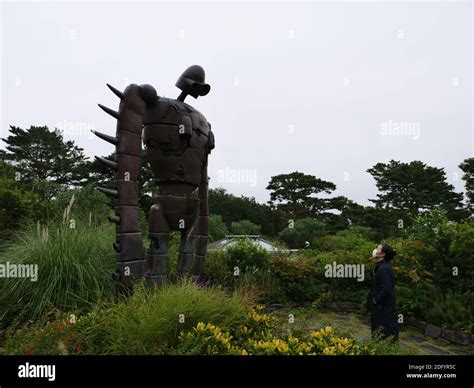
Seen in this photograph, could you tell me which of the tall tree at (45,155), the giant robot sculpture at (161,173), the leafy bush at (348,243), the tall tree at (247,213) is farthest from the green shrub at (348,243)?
the tall tree at (45,155)

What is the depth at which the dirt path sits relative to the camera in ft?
14.1

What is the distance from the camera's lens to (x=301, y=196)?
32312 mm

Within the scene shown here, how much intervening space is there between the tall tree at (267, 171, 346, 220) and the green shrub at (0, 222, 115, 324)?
93.6ft

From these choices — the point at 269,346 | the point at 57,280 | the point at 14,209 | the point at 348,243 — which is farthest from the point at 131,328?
the point at 348,243

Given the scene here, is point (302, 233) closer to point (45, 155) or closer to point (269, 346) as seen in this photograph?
point (269, 346)

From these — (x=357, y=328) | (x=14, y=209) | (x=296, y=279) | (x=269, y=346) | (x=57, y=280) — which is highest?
(x=14, y=209)

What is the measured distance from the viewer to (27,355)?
2.38m

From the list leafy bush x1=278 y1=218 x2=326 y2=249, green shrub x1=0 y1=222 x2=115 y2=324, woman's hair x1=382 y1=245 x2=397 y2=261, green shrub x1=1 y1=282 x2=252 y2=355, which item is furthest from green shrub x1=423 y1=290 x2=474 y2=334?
leafy bush x1=278 y1=218 x2=326 y2=249

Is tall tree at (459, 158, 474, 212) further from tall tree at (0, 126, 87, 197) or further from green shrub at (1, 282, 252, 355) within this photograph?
tall tree at (0, 126, 87, 197)

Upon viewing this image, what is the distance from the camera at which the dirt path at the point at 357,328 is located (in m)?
4.31

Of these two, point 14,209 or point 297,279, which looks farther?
point 14,209

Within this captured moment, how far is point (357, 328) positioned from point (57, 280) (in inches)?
→ 181

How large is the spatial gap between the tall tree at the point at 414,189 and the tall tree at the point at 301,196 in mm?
4450

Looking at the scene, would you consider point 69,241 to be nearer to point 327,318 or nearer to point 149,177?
point 327,318
